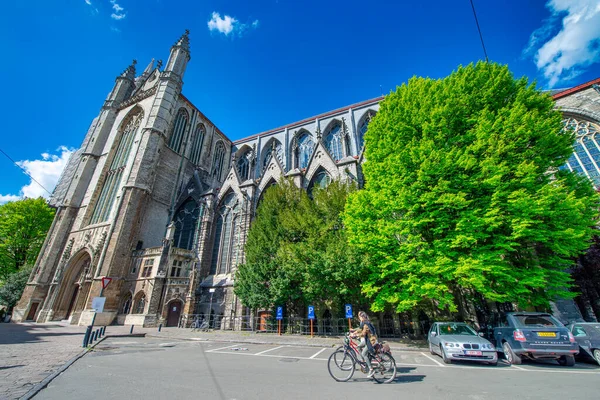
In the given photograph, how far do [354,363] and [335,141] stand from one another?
91.4 ft

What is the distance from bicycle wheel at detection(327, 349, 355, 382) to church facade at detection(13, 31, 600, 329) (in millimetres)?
13482

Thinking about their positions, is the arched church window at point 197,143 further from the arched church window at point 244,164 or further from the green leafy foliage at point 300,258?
the green leafy foliage at point 300,258

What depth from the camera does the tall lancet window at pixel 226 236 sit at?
21781mm

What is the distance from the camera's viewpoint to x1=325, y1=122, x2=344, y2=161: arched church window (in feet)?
97.5

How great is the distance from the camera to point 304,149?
32.6m

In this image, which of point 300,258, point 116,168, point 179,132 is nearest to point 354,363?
point 300,258

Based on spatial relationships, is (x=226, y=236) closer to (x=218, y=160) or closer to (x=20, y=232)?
(x=218, y=160)

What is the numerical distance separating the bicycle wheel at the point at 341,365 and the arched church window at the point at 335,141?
82.6ft

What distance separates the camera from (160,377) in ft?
17.8

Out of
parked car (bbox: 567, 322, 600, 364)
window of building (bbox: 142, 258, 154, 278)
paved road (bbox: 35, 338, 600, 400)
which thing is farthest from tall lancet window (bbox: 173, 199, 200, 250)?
parked car (bbox: 567, 322, 600, 364)

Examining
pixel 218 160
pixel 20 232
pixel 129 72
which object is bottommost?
pixel 20 232

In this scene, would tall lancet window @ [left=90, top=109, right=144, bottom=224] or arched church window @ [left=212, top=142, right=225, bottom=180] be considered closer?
tall lancet window @ [left=90, top=109, right=144, bottom=224]

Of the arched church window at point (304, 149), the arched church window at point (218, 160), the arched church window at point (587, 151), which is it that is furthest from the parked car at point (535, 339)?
the arched church window at point (218, 160)

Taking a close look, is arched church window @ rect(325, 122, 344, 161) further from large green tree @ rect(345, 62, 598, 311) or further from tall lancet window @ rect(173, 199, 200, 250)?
large green tree @ rect(345, 62, 598, 311)
